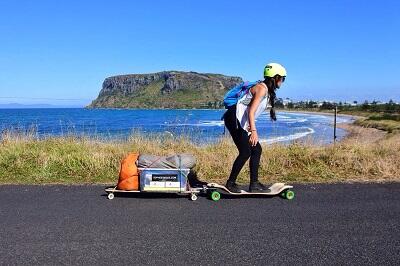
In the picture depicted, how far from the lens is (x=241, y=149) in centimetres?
732

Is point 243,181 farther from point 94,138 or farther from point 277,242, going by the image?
point 94,138

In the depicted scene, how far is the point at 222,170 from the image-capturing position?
943cm

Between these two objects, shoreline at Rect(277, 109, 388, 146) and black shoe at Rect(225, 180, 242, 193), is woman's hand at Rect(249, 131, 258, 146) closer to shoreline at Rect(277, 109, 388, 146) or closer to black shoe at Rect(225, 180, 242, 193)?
black shoe at Rect(225, 180, 242, 193)

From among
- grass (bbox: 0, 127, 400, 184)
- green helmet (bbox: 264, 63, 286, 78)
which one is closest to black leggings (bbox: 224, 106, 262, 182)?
green helmet (bbox: 264, 63, 286, 78)

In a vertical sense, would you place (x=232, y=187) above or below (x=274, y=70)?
below

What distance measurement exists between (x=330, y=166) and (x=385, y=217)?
364cm

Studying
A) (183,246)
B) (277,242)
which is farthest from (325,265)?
(183,246)

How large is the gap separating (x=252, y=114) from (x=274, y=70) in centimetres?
76

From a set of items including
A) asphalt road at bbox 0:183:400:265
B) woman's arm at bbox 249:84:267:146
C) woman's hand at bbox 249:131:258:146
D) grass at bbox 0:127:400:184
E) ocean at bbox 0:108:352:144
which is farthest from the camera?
ocean at bbox 0:108:352:144

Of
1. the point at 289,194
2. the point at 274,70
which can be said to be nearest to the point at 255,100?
the point at 274,70

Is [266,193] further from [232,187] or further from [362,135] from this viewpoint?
[362,135]

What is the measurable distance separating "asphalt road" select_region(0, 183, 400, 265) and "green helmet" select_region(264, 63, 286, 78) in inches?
74.0

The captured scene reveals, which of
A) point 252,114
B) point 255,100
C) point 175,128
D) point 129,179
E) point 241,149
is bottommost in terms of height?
point 129,179

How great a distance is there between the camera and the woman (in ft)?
23.4
